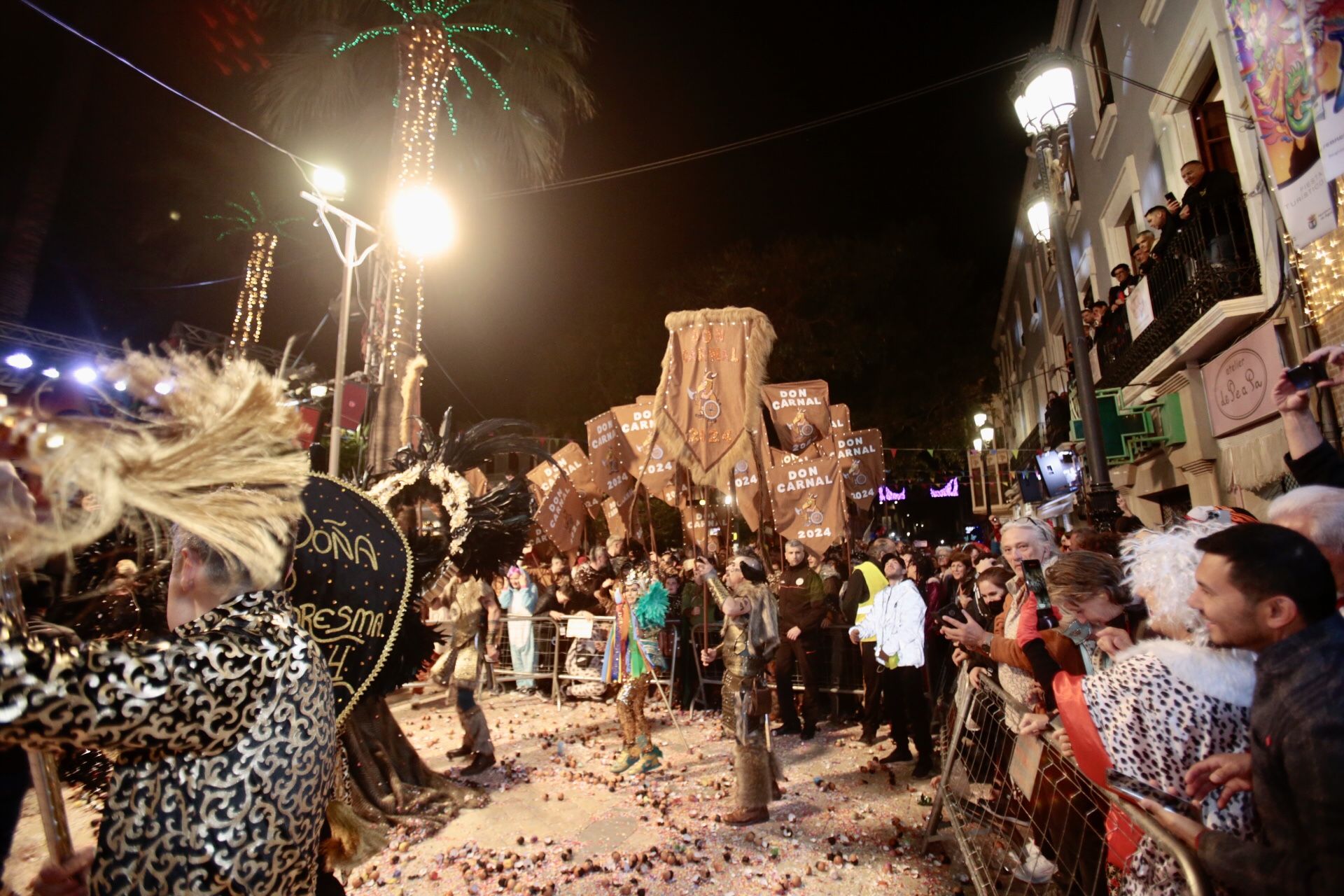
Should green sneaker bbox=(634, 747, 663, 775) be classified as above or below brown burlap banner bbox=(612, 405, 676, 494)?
below

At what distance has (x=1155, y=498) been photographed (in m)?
13.4

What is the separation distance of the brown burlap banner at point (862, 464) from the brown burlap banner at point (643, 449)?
4.31 metres

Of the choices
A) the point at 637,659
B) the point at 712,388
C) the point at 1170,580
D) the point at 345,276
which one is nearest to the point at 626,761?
the point at 637,659

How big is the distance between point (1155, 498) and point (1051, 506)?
283 centimetres

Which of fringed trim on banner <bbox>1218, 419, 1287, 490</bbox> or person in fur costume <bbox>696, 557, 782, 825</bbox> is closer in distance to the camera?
person in fur costume <bbox>696, 557, 782, 825</bbox>

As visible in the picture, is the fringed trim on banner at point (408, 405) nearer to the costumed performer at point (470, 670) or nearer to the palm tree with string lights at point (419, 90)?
the palm tree with string lights at point (419, 90)

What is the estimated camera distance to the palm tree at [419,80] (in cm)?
1012

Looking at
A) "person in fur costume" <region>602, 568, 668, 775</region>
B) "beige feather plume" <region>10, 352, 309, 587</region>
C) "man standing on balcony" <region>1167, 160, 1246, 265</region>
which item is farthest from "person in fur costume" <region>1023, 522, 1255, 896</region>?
"man standing on balcony" <region>1167, 160, 1246, 265</region>

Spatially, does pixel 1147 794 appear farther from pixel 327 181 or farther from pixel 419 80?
pixel 419 80

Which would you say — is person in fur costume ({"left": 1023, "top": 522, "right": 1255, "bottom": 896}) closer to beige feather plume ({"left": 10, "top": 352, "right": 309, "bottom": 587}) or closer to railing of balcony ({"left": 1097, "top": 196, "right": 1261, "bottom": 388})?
beige feather plume ({"left": 10, "top": 352, "right": 309, "bottom": 587})

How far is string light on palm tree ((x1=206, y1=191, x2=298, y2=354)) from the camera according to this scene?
15578 mm

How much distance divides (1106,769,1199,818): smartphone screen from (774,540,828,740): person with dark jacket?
20.8ft

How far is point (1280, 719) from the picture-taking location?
1459 millimetres

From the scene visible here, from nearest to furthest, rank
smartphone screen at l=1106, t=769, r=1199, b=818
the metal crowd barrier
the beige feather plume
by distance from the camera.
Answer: the beige feather plume → smartphone screen at l=1106, t=769, r=1199, b=818 → the metal crowd barrier
